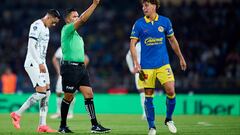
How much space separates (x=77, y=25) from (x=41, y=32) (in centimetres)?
169

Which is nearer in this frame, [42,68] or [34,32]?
[42,68]

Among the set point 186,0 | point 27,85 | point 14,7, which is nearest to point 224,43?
point 186,0

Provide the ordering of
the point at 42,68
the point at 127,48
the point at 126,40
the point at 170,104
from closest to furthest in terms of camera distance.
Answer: the point at 170,104
the point at 42,68
the point at 127,48
the point at 126,40

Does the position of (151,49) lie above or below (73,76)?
above

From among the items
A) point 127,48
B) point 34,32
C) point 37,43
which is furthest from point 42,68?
point 127,48

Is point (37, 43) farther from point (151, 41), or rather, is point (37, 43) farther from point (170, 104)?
point (170, 104)

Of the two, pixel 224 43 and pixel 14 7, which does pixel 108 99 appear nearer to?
pixel 224 43

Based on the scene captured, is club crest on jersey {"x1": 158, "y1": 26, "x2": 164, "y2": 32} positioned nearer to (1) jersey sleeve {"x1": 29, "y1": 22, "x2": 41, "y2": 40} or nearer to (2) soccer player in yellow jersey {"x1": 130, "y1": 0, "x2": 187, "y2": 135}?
(2) soccer player in yellow jersey {"x1": 130, "y1": 0, "x2": 187, "y2": 135}

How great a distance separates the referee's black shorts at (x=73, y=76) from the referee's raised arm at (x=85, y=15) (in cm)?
96

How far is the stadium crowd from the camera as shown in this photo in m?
30.1

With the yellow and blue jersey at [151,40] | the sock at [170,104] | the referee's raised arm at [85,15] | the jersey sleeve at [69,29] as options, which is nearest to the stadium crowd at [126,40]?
the sock at [170,104]

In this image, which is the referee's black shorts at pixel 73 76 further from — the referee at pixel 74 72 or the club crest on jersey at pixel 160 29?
the club crest on jersey at pixel 160 29

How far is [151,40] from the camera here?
1418cm

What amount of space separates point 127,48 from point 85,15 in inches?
810
